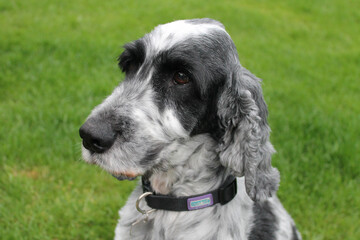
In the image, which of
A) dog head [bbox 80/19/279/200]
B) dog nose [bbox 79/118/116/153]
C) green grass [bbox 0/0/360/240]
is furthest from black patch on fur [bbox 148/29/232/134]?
green grass [bbox 0/0/360/240]

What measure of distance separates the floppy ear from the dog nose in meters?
0.83

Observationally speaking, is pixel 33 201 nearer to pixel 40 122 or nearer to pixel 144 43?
pixel 40 122

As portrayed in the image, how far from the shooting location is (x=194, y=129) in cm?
299

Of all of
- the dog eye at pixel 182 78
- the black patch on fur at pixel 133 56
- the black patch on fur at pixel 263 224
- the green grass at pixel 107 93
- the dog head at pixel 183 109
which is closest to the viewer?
the dog head at pixel 183 109

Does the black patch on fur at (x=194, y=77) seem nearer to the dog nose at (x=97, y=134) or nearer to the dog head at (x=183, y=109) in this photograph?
the dog head at (x=183, y=109)

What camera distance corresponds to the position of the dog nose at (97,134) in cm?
262

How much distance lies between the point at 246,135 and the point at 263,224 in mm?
904

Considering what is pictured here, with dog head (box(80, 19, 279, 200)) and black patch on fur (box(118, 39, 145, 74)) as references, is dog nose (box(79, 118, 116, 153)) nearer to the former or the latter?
dog head (box(80, 19, 279, 200))

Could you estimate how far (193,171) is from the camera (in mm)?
3123

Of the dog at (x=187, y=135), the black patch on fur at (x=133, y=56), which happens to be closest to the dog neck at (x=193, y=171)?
the dog at (x=187, y=135)

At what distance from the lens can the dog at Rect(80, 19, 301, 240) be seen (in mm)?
2797

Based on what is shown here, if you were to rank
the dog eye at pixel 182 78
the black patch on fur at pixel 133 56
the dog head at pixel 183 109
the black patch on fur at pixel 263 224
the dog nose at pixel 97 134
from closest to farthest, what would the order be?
the dog nose at pixel 97 134
the dog head at pixel 183 109
the dog eye at pixel 182 78
the black patch on fur at pixel 133 56
the black patch on fur at pixel 263 224

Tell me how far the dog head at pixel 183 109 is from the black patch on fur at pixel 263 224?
408mm

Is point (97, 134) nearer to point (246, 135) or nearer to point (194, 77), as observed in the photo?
point (194, 77)
